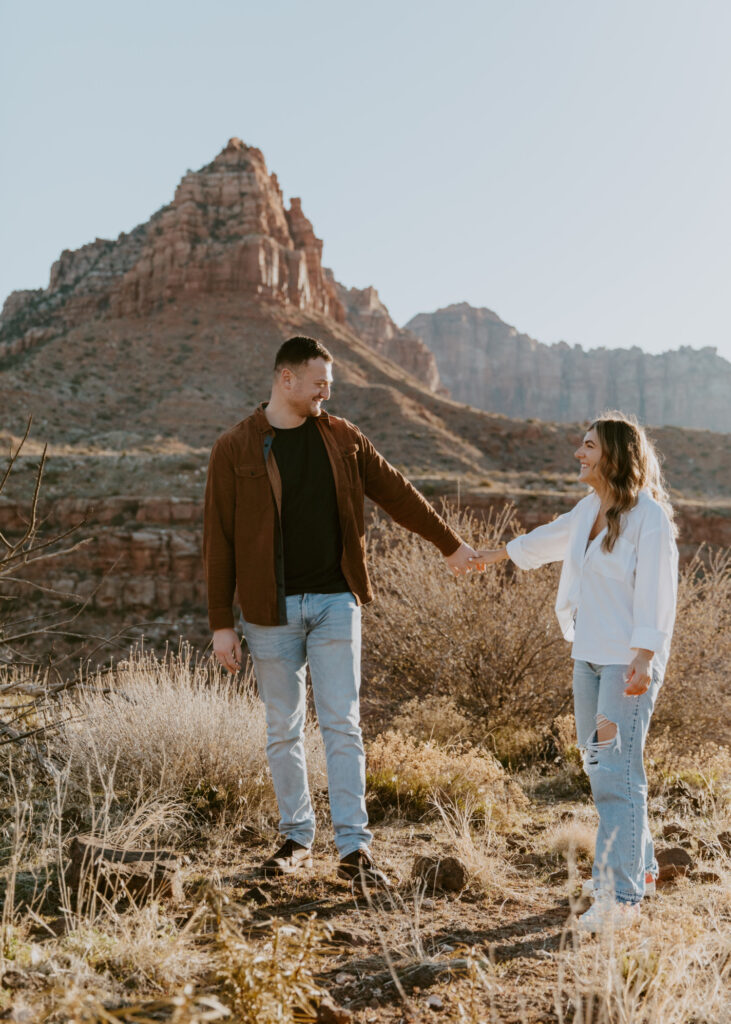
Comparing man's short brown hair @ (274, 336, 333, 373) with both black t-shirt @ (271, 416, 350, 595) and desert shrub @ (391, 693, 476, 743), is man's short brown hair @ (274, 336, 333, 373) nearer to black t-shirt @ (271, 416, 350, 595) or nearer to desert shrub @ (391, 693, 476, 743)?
black t-shirt @ (271, 416, 350, 595)

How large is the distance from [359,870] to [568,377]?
13261 centimetres

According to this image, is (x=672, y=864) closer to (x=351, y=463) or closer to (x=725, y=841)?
(x=725, y=841)

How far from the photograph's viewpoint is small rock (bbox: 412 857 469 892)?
10.8 feet

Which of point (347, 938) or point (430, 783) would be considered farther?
point (430, 783)

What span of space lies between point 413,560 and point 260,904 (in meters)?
5.05

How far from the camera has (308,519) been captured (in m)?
3.60

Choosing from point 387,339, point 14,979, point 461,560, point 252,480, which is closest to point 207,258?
point 387,339

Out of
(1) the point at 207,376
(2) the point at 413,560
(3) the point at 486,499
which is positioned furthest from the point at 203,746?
(1) the point at 207,376

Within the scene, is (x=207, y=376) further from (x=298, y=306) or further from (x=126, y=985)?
(x=126, y=985)

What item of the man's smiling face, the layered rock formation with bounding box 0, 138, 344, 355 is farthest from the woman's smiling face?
the layered rock formation with bounding box 0, 138, 344, 355

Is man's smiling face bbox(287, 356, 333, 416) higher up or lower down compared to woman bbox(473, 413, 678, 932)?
→ higher up

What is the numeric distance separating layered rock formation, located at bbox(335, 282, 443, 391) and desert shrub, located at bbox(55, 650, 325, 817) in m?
86.4

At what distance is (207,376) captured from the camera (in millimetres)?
46031

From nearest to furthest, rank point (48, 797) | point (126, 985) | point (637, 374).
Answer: point (126, 985), point (48, 797), point (637, 374)
